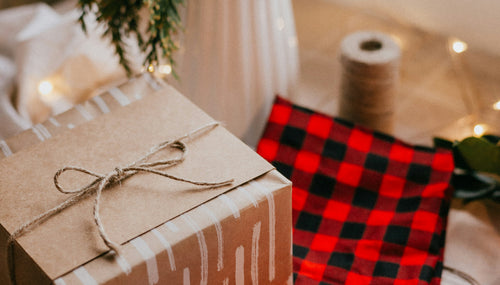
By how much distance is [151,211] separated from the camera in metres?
0.66

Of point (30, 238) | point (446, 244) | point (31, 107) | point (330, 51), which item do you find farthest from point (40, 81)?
point (446, 244)

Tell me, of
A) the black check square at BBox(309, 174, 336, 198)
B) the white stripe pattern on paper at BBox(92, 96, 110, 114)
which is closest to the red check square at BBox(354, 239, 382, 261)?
the black check square at BBox(309, 174, 336, 198)

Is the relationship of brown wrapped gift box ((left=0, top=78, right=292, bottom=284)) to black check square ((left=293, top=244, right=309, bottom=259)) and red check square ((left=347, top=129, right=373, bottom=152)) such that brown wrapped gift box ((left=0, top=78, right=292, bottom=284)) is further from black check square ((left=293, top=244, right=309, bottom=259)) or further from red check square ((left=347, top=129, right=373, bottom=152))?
red check square ((left=347, top=129, right=373, bottom=152))

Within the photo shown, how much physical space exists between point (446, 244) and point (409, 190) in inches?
4.0

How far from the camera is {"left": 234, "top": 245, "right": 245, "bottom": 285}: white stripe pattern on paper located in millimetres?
696

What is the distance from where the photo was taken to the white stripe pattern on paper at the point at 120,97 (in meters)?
0.81

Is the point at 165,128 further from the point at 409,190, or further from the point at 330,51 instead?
the point at 330,51

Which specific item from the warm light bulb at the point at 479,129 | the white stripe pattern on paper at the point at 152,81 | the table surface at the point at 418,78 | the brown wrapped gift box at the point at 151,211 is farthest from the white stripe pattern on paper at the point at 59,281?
the warm light bulb at the point at 479,129

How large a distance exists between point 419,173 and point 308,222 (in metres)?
0.20

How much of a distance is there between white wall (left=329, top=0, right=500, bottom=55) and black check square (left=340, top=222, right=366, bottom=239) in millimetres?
545

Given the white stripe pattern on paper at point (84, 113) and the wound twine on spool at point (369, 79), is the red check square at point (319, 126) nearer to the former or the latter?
the wound twine on spool at point (369, 79)

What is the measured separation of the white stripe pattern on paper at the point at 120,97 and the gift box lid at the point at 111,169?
0.09ft

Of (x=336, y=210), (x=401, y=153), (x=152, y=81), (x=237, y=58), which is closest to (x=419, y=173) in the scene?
(x=401, y=153)

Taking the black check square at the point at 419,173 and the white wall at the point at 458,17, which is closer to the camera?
the black check square at the point at 419,173
